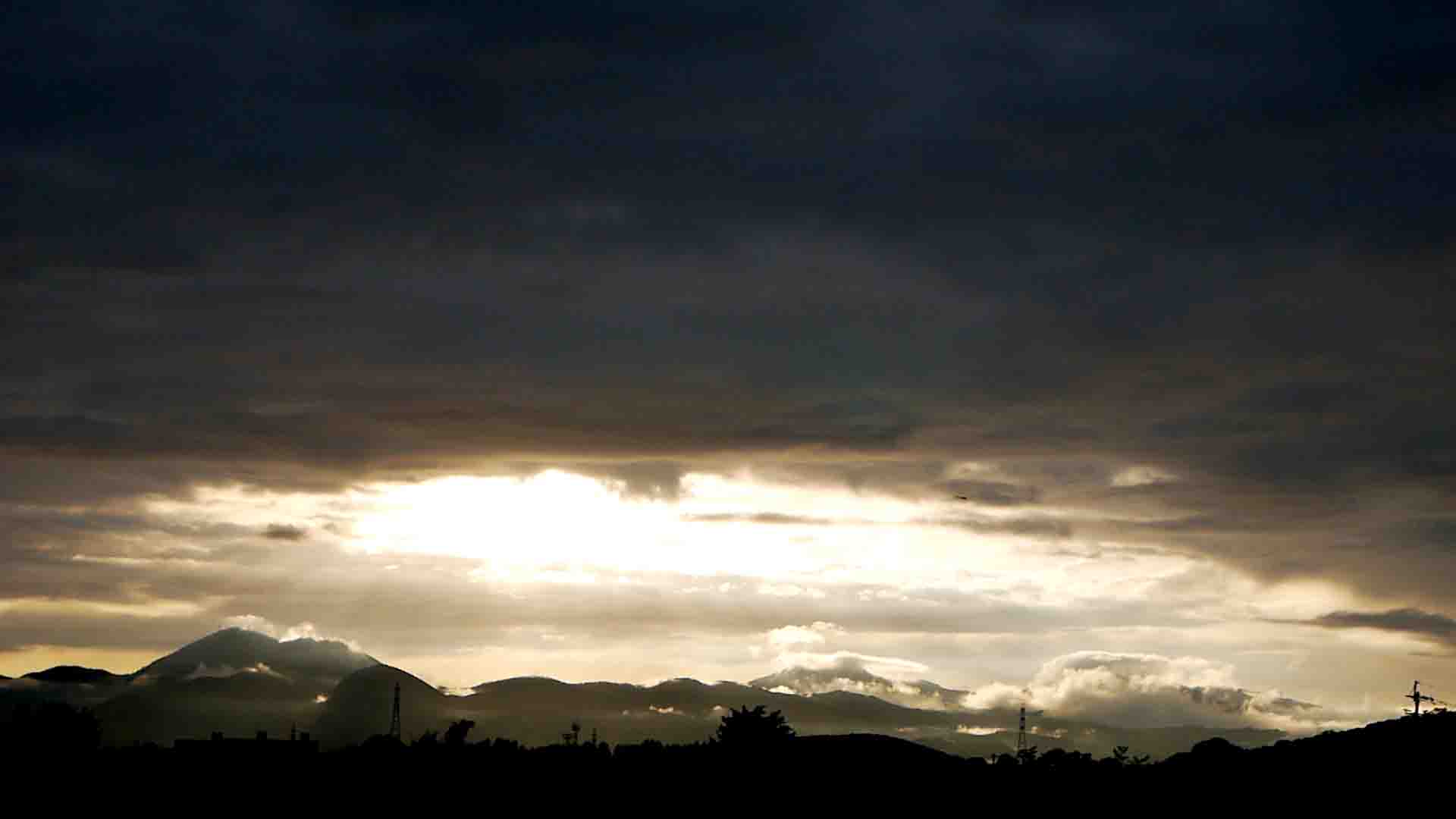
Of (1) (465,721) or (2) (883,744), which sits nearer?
(1) (465,721)

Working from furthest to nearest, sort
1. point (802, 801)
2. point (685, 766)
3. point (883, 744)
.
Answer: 1. point (883, 744)
2. point (685, 766)
3. point (802, 801)

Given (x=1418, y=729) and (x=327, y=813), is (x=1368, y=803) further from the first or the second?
(x=327, y=813)

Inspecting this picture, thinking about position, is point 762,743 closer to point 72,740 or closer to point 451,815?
point 451,815

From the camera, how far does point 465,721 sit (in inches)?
6929

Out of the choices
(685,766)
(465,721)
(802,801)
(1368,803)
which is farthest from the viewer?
(465,721)

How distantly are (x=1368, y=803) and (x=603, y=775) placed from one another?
6643 cm

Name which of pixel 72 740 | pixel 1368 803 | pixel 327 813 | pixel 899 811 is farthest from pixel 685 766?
pixel 72 740

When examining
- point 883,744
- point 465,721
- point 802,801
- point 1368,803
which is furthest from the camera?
point 883,744

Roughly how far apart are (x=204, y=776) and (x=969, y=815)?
68001mm

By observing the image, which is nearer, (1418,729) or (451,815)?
(451,815)

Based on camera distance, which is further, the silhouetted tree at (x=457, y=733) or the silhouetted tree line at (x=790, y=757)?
the silhouetted tree at (x=457, y=733)

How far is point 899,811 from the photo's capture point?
150 metres

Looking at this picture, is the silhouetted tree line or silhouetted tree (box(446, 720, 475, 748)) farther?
silhouetted tree (box(446, 720, 475, 748))

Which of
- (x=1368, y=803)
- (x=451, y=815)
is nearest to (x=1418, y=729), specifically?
(x=1368, y=803)
